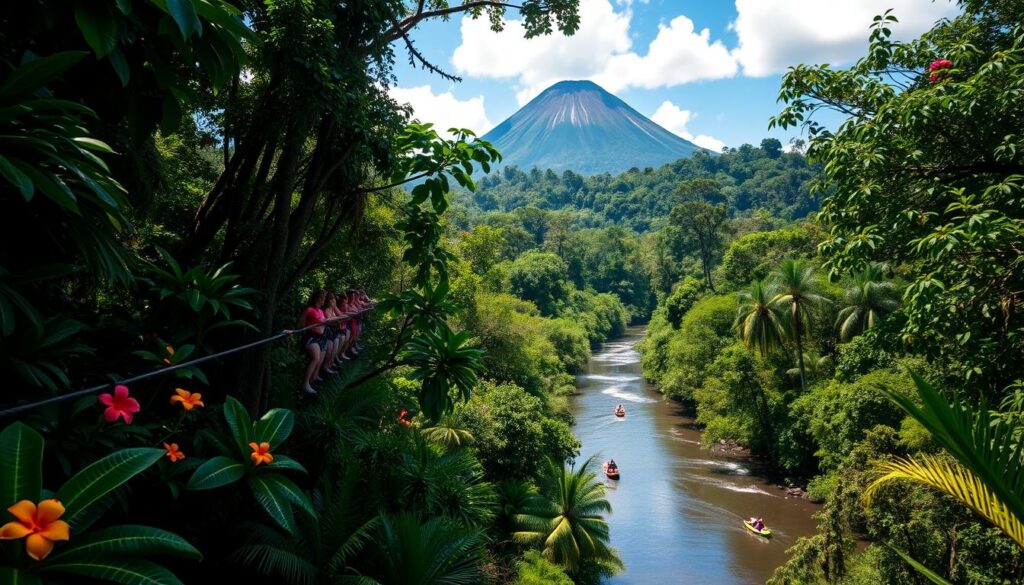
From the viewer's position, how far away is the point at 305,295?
8320 mm

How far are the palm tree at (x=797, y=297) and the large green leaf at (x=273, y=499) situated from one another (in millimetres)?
19037

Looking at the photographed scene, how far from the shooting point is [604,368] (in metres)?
36.5

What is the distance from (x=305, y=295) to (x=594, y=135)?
651 ft

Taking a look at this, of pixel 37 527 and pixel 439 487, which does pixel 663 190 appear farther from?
pixel 37 527

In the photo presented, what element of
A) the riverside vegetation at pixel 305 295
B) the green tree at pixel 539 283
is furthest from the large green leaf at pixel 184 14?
the green tree at pixel 539 283

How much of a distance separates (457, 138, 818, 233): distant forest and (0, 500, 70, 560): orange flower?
→ 72.3m

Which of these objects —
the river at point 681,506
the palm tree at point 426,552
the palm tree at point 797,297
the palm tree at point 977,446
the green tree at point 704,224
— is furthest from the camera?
the green tree at point 704,224

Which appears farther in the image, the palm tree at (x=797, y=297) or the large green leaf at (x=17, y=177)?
the palm tree at (x=797, y=297)

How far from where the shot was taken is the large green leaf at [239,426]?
8.45 ft

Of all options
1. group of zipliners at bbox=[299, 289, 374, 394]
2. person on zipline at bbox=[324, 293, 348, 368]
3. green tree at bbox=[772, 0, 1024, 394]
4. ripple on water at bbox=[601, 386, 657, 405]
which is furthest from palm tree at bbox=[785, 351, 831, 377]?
person on zipline at bbox=[324, 293, 348, 368]

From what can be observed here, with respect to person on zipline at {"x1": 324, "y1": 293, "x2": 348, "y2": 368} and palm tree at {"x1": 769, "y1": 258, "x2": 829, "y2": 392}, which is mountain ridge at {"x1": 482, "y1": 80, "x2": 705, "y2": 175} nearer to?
palm tree at {"x1": 769, "y1": 258, "x2": 829, "y2": 392}

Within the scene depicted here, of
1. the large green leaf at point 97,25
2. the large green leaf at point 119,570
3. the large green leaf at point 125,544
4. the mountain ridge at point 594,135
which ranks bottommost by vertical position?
the large green leaf at point 119,570

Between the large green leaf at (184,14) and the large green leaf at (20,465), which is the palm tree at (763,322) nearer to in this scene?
the large green leaf at (184,14)

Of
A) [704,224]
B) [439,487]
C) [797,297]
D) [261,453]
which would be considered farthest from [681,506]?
[704,224]
